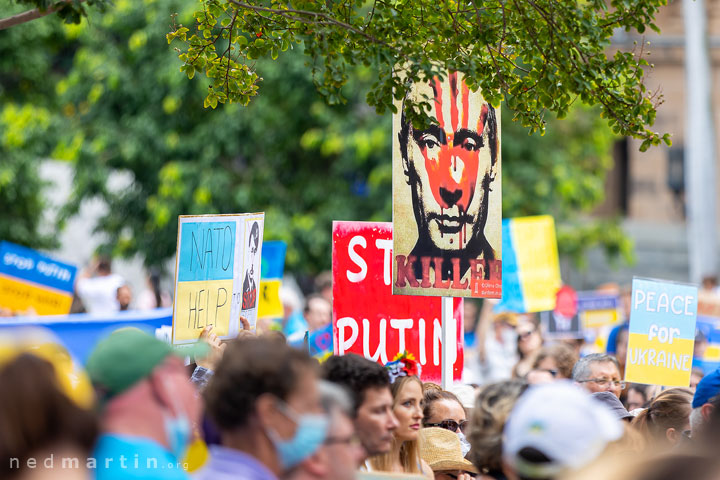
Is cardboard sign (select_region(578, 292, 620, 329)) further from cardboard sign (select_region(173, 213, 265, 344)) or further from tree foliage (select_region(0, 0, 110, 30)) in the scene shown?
tree foliage (select_region(0, 0, 110, 30))

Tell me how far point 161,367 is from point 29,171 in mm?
14334

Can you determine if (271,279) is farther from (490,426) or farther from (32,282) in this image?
(490,426)

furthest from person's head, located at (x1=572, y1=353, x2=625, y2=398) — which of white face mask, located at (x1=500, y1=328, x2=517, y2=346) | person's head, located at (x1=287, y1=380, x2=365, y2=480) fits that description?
white face mask, located at (x1=500, y1=328, x2=517, y2=346)

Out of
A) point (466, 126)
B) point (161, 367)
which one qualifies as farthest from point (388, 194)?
point (161, 367)

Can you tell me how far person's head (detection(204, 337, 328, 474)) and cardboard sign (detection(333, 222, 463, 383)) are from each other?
10.4 feet

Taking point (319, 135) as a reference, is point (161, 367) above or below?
below

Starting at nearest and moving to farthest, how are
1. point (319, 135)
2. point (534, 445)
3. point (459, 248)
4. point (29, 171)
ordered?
1. point (534, 445)
2. point (459, 248)
3. point (319, 135)
4. point (29, 171)

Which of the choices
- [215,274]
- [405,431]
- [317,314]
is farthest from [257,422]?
[317,314]

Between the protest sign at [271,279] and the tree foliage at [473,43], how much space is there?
3551mm

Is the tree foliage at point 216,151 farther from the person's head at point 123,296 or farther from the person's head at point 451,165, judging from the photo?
the person's head at point 451,165

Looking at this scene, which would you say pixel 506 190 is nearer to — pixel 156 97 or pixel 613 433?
pixel 156 97

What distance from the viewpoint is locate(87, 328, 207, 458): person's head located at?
2.91m

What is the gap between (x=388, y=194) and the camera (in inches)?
624

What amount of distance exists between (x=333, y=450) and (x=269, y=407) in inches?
9.3
